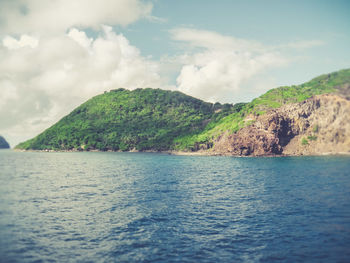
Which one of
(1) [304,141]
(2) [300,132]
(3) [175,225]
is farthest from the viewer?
(2) [300,132]

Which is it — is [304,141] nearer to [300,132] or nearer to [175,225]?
[300,132]

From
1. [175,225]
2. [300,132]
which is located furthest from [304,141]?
[175,225]

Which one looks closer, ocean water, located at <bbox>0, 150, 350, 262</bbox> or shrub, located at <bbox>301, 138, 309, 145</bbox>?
ocean water, located at <bbox>0, 150, 350, 262</bbox>

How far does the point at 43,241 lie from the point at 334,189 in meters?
58.3

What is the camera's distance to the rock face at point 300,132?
16375 centimetres

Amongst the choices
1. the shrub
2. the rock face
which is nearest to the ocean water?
the rock face

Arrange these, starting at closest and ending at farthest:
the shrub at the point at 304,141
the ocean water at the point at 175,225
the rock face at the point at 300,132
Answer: the ocean water at the point at 175,225, the rock face at the point at 300,132, the shrub at the point at 304,141

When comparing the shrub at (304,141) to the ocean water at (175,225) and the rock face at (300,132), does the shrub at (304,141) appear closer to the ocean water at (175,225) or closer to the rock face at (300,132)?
the rock face at (300,132)

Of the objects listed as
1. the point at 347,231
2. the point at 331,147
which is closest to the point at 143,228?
the point at 347,231

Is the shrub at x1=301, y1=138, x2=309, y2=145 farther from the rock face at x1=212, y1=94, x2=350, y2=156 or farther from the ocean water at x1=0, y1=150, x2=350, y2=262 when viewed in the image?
the ocean water at x1=0, y1=150, x2=350, y2=262

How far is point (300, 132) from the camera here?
602 feet

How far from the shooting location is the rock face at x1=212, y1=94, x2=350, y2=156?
16375cm

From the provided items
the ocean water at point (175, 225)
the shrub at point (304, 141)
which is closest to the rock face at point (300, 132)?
the shrub at point (304, 141)

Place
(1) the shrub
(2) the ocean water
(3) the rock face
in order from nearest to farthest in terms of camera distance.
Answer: (2) the ocean water, (3) the rock face, (1) the shrub
